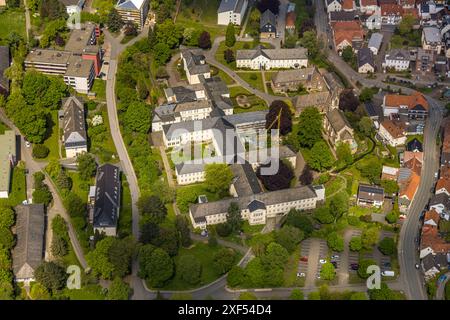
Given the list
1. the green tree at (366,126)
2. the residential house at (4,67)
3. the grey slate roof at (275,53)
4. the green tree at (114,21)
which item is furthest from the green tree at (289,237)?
the green tree at (114,21)

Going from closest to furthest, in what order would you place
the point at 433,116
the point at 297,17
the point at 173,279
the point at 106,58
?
the point at 173,279 < the point at 433,116 < the point at 106,58 < the point at 297,17

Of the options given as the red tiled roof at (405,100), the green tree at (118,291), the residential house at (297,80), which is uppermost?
the residential house at (297,80)

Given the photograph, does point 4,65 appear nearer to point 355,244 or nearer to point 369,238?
point 355,244

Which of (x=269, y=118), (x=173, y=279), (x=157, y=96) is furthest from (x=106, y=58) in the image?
(x=173, y=279)

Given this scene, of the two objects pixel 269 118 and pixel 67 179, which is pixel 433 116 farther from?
pixel 67 179

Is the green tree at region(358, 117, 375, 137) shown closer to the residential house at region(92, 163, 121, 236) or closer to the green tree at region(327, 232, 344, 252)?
the green tree at region(327, 232, 344, 252)

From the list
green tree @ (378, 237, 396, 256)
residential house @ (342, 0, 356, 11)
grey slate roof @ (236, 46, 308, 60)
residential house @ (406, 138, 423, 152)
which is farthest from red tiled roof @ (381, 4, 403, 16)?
green tree @ (378, 237, 396, 256)

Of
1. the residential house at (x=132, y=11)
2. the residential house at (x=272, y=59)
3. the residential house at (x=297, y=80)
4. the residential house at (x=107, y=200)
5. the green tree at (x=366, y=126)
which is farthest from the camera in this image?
the residential house at (x=132, y=11)

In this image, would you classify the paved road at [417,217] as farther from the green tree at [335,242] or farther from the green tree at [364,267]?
the green tree at [335,242]
